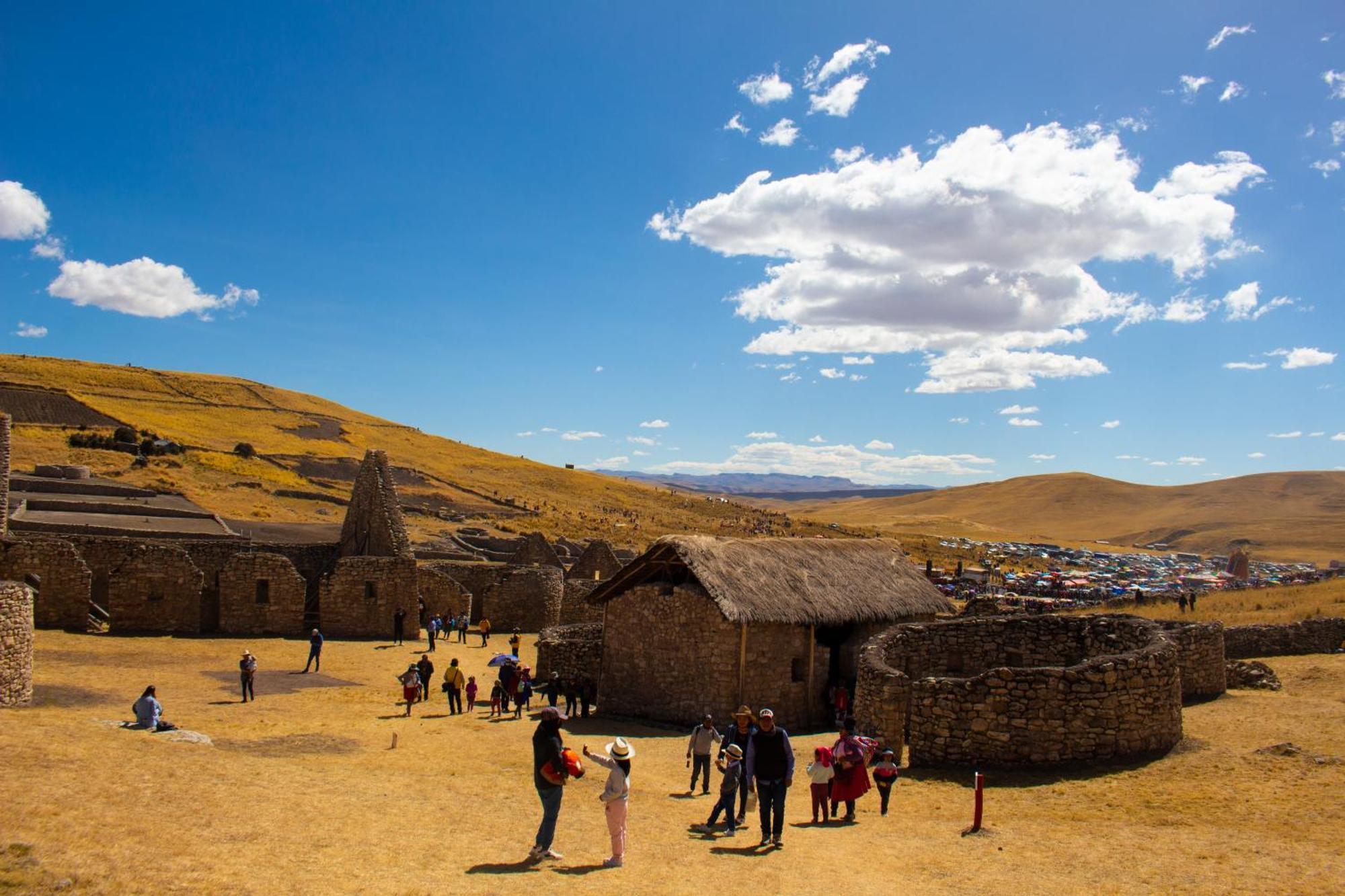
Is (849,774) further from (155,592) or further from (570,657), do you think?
(155,592)

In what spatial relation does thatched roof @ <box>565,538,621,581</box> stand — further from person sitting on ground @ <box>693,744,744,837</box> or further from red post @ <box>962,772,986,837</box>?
red post @ <box>962,772,986,837</box>

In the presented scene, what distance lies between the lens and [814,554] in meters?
23.0

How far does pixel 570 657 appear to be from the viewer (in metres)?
23.0

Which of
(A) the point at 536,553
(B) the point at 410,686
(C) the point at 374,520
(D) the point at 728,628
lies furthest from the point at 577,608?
(D) the point at 728,628

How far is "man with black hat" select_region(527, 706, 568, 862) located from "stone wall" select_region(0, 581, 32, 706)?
35.5 feet

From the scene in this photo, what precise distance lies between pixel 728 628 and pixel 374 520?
56.5 feet

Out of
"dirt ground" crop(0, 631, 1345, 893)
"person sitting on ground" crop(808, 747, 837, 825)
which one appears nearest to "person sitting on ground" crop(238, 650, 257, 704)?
"dirt ground" crop(0, 631, 1345, 893)

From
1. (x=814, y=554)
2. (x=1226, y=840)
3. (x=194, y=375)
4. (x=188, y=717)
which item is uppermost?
(x=194, y=375)

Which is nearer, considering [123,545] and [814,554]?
[814,554]

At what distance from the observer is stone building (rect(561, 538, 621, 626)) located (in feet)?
112

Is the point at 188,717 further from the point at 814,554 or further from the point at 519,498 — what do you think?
the point at 519,498

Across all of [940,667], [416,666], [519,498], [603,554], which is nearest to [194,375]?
[519,498]

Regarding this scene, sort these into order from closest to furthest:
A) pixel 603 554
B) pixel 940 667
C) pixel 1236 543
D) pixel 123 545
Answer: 1. pixel 940 667
2. pixel 123 545
3. pixel 603 554
4. pixel 1236 543

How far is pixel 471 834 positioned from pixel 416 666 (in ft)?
40.3
